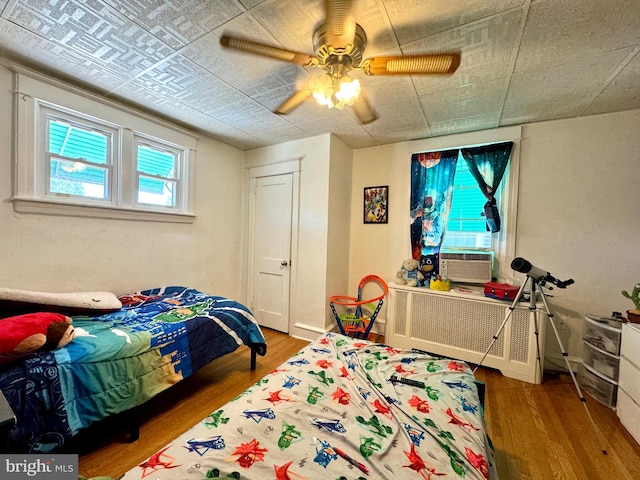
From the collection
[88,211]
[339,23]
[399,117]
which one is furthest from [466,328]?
[88,211]

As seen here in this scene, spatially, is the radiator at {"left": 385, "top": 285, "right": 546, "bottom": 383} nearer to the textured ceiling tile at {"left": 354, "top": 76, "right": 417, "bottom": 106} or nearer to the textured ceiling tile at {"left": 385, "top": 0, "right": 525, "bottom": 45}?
the textured ceiling tile at {"left": 354, "top": 76, "right": 417, "bottom": 106}

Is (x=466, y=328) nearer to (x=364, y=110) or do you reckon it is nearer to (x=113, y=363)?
(x=364, y=110)

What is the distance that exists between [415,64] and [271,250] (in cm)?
267

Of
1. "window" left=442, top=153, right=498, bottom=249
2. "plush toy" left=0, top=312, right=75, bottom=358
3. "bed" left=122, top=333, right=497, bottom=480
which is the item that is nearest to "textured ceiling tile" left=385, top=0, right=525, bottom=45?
"window" left=442, top=153, right=498, bottom=249

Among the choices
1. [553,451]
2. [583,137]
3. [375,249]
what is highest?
[583,137]

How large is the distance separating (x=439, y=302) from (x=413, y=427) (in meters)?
1.85

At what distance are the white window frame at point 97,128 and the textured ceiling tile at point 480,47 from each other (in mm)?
2613

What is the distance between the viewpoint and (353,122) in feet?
8.97

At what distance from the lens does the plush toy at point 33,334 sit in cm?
123

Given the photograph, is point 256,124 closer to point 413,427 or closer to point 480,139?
point 480,139

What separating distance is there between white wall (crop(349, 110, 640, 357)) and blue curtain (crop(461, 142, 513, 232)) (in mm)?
186

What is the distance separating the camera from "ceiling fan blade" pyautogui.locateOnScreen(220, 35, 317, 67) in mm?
1350

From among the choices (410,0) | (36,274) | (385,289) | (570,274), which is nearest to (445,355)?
(385,289)

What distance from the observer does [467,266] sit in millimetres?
2760
